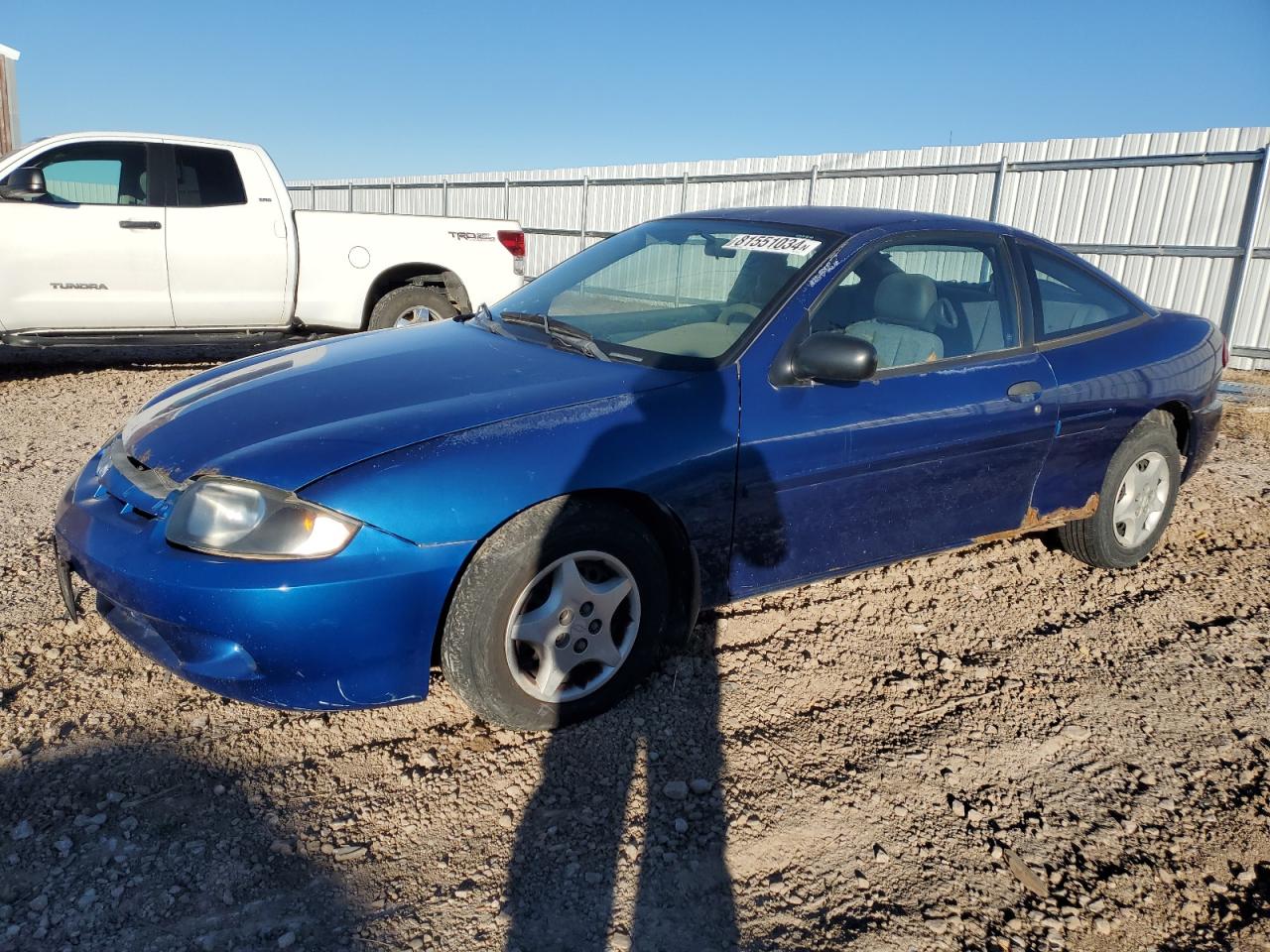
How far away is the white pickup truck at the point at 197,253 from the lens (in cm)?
681

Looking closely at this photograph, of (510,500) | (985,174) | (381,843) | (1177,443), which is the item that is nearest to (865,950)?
(381,843)

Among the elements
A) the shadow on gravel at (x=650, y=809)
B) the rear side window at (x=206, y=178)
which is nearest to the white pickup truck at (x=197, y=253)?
the rear side window at (x=206, y=178)

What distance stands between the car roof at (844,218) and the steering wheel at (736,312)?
1.71 feet

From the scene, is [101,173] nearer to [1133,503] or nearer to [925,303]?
[925,303]

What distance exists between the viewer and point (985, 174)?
12.0 meters

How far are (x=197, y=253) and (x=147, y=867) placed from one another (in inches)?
245

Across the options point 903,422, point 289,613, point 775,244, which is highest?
point 775,244

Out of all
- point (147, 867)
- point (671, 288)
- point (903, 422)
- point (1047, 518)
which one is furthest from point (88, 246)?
point (1047, 518)

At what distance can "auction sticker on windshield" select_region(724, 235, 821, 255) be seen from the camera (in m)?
3.43

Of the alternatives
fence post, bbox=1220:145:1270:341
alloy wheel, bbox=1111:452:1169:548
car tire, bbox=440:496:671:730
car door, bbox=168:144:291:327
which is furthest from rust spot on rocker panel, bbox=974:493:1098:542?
fence post, bbox=1220:145:1270:341

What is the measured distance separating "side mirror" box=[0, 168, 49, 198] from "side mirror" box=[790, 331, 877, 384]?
6.15 metres

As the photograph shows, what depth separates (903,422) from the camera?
325 centimetres

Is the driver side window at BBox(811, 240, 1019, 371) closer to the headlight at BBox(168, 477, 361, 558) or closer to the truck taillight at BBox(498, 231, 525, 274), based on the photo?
the headlight at BBox(168, 477, 361, 558)

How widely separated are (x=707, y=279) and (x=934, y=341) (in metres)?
0.90
